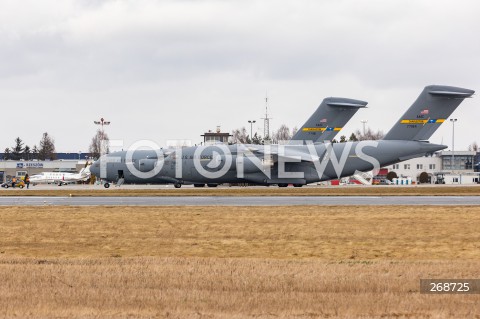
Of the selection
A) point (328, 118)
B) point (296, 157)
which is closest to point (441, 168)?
point (328, 118)

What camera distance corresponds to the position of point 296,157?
64125 mm

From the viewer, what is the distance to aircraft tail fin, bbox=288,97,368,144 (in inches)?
2936

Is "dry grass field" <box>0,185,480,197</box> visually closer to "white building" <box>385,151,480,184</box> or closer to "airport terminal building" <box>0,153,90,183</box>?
"white building" <box>385,151,480,184</box>

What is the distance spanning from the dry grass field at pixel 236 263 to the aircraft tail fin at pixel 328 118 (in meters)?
44.3

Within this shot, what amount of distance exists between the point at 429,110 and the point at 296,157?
12027mm

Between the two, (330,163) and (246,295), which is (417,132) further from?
(246,295)

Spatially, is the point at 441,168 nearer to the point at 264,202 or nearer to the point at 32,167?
the point at 32,167

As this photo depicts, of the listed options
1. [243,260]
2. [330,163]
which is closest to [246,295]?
[243,260]

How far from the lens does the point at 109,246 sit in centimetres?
2055

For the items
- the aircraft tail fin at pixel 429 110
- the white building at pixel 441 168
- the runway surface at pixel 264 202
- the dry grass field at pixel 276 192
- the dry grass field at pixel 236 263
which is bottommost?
the dry grass field at pixel 236 263

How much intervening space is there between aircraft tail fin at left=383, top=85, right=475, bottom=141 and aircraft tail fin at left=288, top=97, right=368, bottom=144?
36.9ft

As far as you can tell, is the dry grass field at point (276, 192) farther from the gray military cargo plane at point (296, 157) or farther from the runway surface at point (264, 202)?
the runway surface at point (264, 202)

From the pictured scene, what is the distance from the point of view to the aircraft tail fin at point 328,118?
7456cm

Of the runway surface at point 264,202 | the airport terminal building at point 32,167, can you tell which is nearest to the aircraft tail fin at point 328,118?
the runway surface at point 264,202
